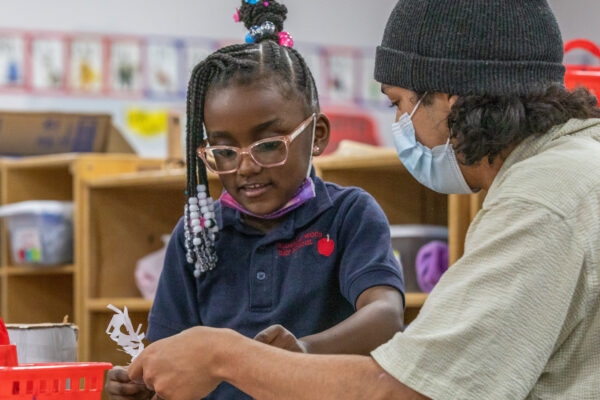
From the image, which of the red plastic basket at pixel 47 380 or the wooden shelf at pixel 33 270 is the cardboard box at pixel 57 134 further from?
the red plastic basket at pixel 47 380

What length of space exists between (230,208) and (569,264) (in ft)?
2.26

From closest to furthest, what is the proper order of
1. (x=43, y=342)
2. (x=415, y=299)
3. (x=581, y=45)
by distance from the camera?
1. (x=43, y=342)
2. (x=581, y=45)
3. (x=415, y=299)

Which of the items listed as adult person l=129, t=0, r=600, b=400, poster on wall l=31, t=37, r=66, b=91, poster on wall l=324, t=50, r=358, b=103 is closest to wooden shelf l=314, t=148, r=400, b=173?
adult person l=129, t=0, r=600, b=400

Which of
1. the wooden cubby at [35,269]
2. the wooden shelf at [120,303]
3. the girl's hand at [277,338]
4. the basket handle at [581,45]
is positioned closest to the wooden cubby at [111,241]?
the wooden shelf at [120,303]

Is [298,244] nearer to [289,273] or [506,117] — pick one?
[289,273]

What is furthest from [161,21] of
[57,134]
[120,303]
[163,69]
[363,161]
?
[363,161]

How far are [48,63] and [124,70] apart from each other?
41cm

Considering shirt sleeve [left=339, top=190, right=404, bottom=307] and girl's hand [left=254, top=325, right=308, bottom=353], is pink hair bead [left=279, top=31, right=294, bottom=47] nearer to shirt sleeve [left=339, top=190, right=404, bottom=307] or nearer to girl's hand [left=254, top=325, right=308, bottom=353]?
shirt sleeve [left=339, top=190, right=404, bottom=307]

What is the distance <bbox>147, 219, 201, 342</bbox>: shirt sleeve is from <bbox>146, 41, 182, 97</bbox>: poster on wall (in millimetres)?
3255

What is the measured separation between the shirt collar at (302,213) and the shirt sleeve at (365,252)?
0.14 feet

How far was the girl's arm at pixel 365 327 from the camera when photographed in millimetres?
1095

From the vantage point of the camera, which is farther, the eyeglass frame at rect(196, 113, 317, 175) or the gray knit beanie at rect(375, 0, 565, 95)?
the eyeglass frame at rect(196, 113, 317, 175)

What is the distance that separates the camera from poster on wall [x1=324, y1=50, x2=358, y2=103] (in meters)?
4.64

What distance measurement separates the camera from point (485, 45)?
956 mm
